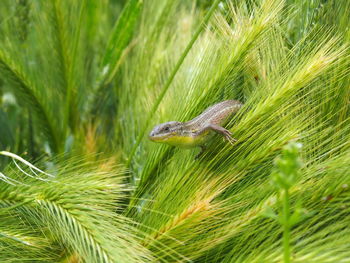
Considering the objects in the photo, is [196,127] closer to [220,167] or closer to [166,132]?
[166,132]

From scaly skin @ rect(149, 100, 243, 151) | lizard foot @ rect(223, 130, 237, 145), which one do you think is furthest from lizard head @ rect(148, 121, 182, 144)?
lizard foot @ rect(223, 130, 237, 145)

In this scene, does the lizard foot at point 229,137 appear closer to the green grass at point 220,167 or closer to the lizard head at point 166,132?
the green grass at point 220,167

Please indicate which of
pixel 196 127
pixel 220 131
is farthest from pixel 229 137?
pixel 196 127

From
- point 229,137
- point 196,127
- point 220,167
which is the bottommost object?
point 220,167

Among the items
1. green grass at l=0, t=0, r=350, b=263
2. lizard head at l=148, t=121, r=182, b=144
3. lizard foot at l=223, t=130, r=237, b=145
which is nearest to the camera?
green grass at l=0, t=0, r=350, b=263

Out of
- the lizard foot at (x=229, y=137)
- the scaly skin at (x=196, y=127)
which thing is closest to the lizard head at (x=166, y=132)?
the scaly skin at (x=196, y=127)

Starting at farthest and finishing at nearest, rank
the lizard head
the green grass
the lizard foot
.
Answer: the lizard head → the lizard foot → the green grass

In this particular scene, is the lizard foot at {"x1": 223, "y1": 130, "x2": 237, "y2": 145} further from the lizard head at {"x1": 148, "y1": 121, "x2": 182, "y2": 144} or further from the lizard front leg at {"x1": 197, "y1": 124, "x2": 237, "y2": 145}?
the lizard head at {"x1": 148, "y1": 121, "x2": 182, "y2": 144}
